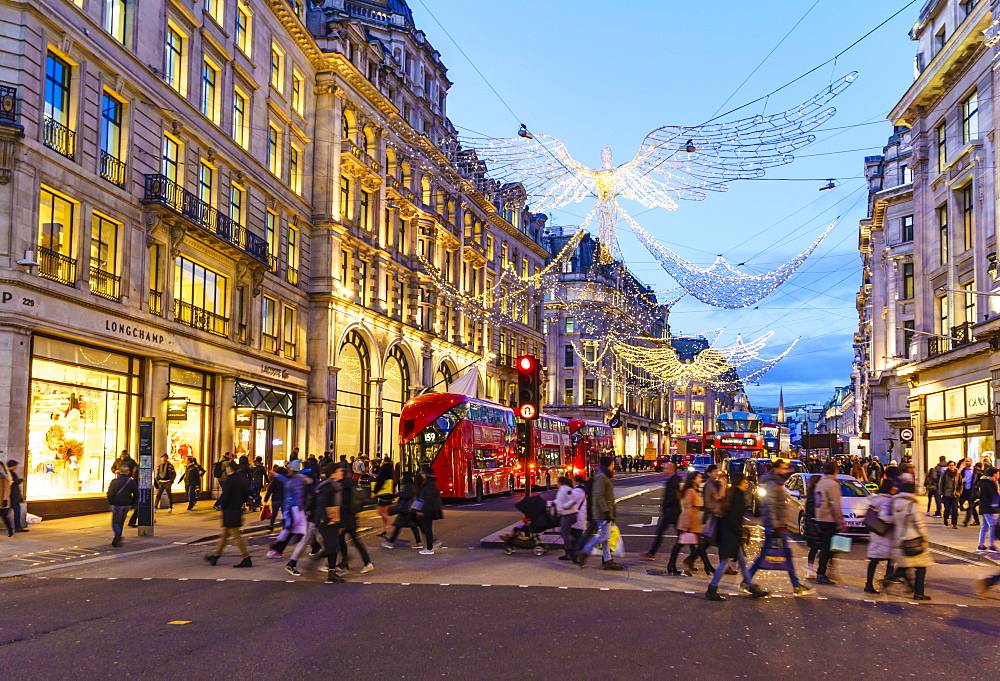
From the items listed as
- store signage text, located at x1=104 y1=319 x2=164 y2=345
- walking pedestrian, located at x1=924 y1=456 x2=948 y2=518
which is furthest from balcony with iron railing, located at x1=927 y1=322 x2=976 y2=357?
store signage text, located at x1=104 y1=319 x2=164 y2=345

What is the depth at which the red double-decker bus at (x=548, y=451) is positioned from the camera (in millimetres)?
41344

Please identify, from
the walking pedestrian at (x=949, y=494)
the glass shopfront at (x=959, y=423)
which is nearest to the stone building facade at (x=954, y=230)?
the glass shopfront at (x=959, y=423)

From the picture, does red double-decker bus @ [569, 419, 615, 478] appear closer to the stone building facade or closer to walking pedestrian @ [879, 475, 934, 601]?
the stone building facade

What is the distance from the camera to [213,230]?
31.3 metres

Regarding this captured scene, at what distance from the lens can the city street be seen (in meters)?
8.09

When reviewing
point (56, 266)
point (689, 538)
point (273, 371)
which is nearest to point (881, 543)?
point (689, 538)

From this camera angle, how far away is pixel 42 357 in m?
22.9

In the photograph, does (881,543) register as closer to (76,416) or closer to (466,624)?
(466,624)

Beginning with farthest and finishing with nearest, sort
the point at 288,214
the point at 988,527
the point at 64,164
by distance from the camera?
1. the point at 288,214
2. the point at 64,164
3. the point at 988,527

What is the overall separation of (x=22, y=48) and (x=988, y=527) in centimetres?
2269

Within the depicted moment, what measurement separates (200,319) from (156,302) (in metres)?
2.89

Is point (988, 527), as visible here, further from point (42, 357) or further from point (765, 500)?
point (42, 357)

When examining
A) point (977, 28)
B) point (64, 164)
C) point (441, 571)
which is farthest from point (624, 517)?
point (977, 28)

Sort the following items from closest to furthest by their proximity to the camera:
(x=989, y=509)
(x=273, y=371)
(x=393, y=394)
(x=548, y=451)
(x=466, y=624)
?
1. (x=466, y=624)
2. (x=989, y=509)
3. (x=273, y=371)
4. (x=548, y=451)
5. (x=393, y=394)
